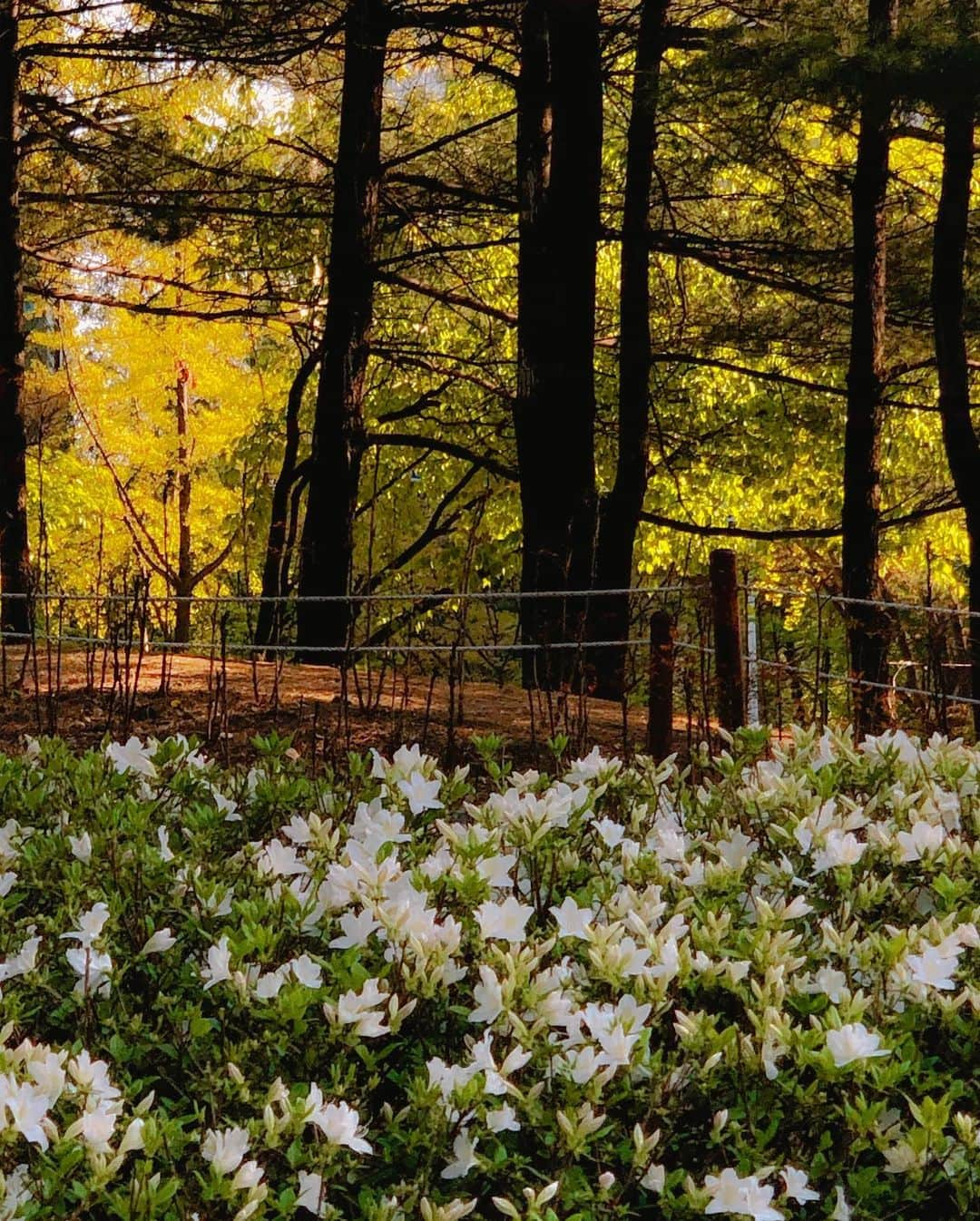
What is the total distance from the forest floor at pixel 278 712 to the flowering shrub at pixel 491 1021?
97.7 inches

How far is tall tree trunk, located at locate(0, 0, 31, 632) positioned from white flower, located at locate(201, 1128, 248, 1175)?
30.3 ft

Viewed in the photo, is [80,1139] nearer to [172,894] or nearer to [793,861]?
[172,894]

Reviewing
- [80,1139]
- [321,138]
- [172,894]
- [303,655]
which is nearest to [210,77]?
[321,138]

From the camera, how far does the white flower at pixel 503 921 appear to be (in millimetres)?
1983

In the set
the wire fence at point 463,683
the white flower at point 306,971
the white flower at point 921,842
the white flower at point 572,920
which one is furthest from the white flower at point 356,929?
the wire fence at point 463,683

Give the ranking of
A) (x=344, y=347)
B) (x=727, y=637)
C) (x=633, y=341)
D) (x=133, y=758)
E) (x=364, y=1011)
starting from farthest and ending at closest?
(x=633, y=341), (x=344, y=347), (x=727, y=637), (x=133, y=758), (x=364, y=1011)

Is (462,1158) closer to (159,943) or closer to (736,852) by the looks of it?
(159,943)

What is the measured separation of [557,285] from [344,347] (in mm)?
2326

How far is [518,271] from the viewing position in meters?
9.09

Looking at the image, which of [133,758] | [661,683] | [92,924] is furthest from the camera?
[661,683]

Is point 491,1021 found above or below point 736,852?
below

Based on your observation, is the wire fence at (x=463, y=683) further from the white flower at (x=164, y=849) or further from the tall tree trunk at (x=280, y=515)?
the tall tree trunk at (x=280, y=515)

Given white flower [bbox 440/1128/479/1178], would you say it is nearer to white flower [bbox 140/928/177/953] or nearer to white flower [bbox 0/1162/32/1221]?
white flower [bbox 0/1162/32/1221]

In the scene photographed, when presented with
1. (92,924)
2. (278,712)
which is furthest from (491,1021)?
(278,712)
